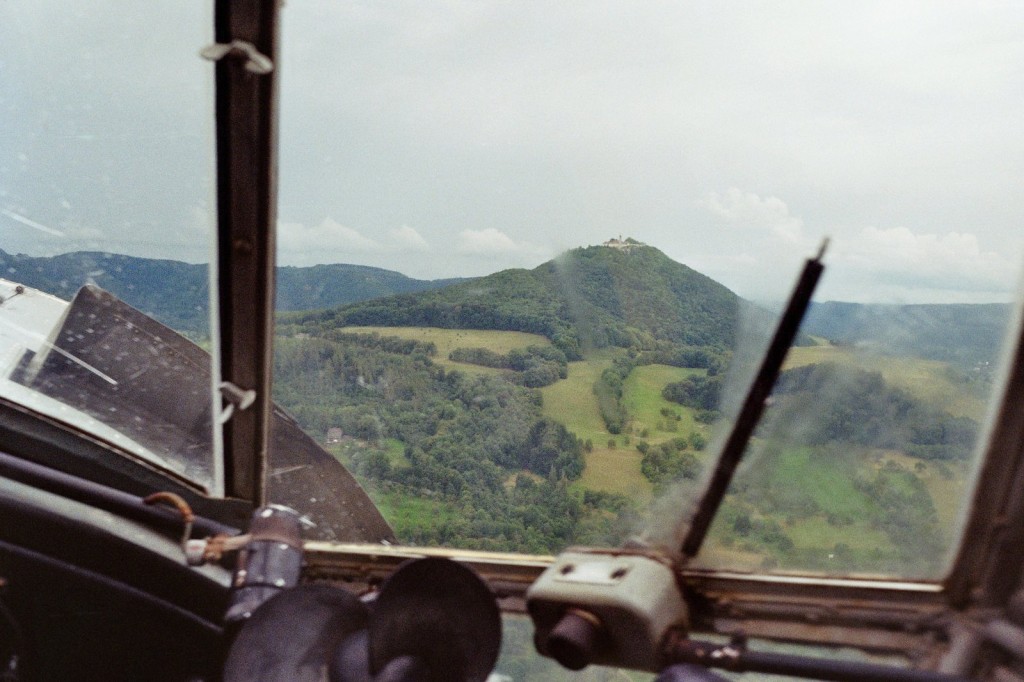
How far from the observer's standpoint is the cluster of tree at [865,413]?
1.51m

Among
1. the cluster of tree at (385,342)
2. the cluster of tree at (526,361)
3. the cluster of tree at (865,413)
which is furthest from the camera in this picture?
the cluster of tree at (385,342)

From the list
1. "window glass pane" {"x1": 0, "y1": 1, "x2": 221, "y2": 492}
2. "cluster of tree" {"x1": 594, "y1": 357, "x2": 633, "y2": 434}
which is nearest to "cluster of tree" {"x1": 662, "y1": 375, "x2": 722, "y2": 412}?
"cluster of tree" {"x1": 594, "y1": 357, "x2": 633, "y2": 434}

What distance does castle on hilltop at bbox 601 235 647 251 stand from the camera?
1.57 m

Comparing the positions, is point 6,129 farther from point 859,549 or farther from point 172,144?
point 859,549

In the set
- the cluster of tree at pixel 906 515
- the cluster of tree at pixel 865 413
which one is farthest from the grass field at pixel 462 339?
the cluster of tree at pixel 906 515

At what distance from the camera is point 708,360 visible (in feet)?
5.30

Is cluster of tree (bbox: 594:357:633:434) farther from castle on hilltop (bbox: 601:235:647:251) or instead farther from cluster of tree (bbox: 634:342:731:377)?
castle on hilltop (bbox: 601:235:647:251)

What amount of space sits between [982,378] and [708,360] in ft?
1.83

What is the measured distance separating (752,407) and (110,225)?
1664mm

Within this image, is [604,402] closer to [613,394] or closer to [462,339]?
[613,394]

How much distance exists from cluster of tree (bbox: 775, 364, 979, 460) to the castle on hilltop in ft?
1.48

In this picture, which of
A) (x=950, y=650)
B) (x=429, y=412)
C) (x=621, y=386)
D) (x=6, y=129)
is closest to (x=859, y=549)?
(x=950, y=650)

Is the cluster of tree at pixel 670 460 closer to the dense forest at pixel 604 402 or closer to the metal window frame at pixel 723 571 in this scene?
the dense forest at pixel 604 402

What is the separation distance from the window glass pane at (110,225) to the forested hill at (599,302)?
1.34 feet
